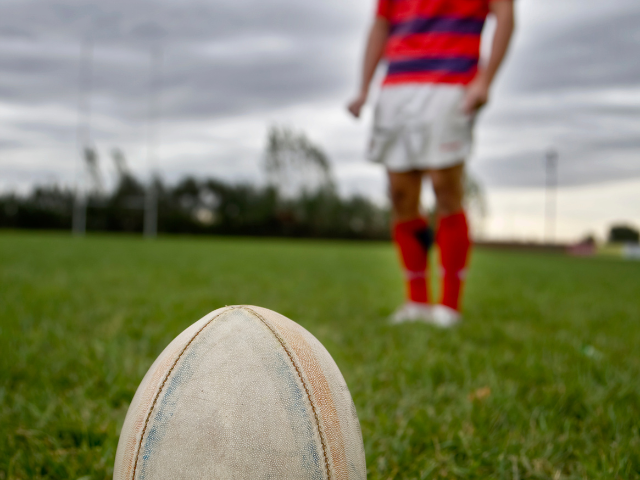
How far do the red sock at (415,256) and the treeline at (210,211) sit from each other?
87.3 ft

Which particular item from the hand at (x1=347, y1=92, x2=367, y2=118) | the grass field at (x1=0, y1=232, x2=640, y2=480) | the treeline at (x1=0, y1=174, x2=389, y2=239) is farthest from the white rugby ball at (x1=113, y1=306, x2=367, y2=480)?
the treeline at (x1=0, y1=174, x2=389, y2=239)

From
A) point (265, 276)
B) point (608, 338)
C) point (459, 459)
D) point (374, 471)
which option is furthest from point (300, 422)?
point (265, 276)

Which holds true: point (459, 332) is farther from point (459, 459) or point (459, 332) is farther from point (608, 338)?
point (459, 459)

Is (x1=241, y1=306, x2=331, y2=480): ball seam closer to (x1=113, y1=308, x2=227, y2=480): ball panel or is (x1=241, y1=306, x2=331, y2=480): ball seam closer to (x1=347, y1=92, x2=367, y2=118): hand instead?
(x1=113, y1=308, x2=227, y2=480): ball panel

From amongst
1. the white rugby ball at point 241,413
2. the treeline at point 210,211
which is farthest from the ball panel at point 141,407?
the treeline at point 210,211

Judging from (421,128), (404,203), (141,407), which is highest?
(421,128)

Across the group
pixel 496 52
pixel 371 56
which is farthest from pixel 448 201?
pixel 371 56

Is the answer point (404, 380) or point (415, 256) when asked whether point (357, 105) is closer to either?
point (415, 256)

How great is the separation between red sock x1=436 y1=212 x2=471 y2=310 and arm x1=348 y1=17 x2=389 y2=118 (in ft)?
2.61

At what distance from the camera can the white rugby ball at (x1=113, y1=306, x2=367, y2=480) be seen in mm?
844

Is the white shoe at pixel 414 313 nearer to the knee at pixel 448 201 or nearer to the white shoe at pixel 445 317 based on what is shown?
the white shoe at pixel 445 317

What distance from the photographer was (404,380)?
1941 mm

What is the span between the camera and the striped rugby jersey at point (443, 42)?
2818mm

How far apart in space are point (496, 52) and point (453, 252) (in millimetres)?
1017
